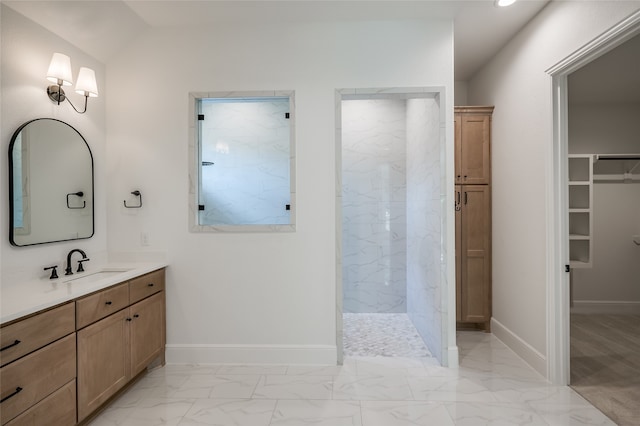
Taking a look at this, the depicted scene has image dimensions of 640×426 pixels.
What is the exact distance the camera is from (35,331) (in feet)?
5.46

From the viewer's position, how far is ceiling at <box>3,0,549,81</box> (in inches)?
97.7

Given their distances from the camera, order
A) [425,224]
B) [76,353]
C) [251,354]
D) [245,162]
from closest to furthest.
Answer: [76,353] → [251,354] → [245,162] → [425,224]

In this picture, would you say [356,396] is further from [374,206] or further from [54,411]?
[374,206]

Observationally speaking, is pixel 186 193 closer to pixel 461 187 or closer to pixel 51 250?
pixel 51 250

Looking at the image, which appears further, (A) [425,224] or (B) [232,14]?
(A) [425,224]

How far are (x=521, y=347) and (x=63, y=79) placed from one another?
13.7 feet

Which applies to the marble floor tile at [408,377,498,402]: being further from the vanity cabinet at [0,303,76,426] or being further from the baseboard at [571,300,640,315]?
the baseboard at [571,300,640,315]

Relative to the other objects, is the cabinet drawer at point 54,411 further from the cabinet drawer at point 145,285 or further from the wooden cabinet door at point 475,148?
the wooden cabinet door at point 475,148

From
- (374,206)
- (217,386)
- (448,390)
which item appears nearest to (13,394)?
(217,386)

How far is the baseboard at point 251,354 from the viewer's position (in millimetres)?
2830

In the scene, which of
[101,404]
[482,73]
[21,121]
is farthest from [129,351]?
[482,73]

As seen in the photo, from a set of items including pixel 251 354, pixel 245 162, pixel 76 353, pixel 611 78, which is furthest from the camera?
pixel 611 78

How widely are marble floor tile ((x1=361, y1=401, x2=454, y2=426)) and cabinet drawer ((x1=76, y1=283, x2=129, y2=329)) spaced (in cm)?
179

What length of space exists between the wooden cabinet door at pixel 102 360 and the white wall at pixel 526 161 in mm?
3160
